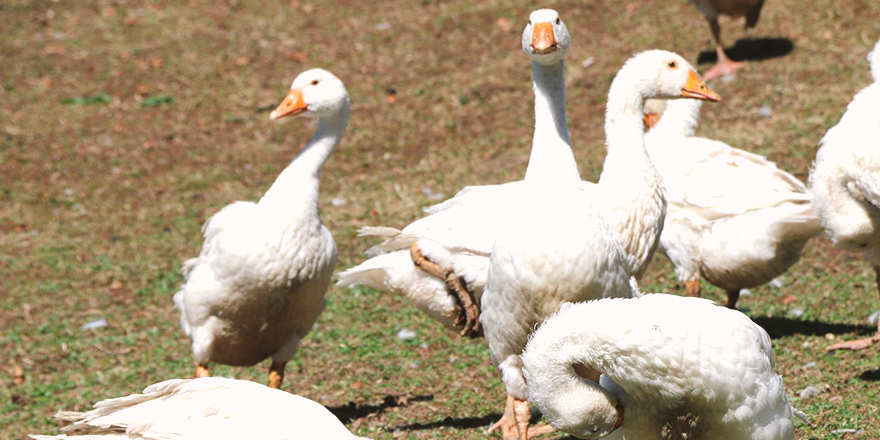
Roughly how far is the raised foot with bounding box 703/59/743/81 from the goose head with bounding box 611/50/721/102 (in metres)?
5.36

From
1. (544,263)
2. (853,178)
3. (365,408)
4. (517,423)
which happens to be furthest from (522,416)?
(853,178)

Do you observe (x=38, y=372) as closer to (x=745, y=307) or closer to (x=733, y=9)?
(x=745, y=307)

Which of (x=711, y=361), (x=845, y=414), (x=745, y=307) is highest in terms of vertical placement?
(x=711, y=361)

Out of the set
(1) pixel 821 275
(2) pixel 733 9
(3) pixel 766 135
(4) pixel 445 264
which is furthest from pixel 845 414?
(2) pixel 733 9

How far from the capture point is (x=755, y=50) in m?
12.7

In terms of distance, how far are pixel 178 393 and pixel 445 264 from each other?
2116mm

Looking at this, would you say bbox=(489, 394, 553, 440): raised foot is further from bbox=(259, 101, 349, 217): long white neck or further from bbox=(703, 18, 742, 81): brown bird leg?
bbox=(703, 18, 742, 81): brown bird leg

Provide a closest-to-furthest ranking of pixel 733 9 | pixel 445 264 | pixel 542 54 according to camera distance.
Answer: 1. pixel 542 54
2. pixel 445 264
3. pixel 733 9

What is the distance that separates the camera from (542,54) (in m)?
5.10

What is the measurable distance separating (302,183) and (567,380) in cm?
293

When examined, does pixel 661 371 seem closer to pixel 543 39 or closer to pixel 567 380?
pixel 567 380

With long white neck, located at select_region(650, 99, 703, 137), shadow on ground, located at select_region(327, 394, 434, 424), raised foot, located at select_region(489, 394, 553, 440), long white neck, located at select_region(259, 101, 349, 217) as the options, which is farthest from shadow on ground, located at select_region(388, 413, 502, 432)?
long white neck, located at select_region(650, 99, 703, 137)

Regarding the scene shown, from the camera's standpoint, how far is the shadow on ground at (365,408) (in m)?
6.48

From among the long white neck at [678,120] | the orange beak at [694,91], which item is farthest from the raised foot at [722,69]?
the orange beak at [694,91]
